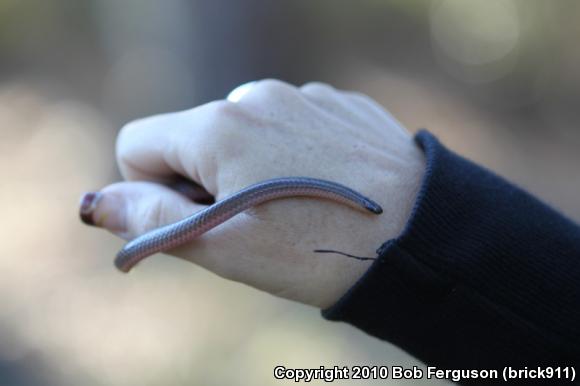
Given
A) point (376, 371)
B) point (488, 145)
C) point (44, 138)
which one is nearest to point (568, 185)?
point (488, 145)

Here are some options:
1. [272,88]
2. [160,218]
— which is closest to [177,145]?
[160,218]

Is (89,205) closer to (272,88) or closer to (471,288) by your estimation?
(272,88)

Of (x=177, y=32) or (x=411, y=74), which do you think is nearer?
(x=177, y=32)

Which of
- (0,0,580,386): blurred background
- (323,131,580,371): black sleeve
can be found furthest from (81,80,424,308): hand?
(0,0,580,386): blurred background

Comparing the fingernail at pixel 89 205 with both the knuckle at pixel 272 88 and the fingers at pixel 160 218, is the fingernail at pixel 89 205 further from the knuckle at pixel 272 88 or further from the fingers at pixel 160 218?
the knuckle at pixel 272 88

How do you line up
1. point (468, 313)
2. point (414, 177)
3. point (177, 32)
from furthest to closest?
point (177, 32) → point (414, 177) → point (468, 313)

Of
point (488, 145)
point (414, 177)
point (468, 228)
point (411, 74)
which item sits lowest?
point (468, 228)

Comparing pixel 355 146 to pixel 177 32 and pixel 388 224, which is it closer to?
pixel 388 224

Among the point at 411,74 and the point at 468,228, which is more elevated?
the point at 411,74

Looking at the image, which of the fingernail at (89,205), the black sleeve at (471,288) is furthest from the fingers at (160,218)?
the black sleeve at (471,288)
